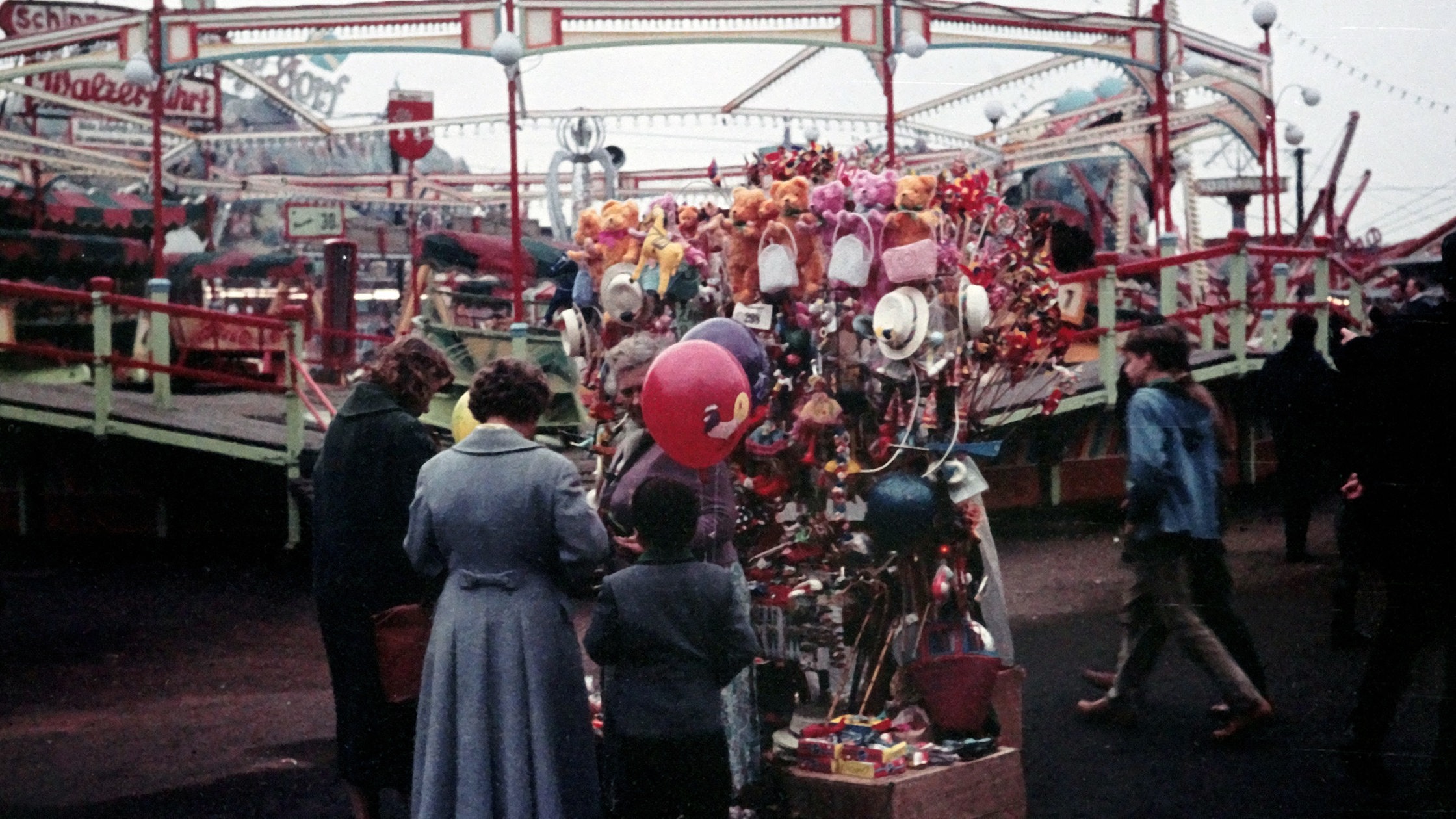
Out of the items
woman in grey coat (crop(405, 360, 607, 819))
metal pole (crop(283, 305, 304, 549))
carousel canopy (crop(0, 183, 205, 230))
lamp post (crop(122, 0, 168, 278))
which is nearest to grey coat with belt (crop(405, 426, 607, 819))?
woman in grey coat (crop(405, 360, 607, 819))

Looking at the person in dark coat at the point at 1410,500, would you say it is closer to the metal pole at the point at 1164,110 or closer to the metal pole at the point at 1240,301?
the metal pole at the point at 1240,301

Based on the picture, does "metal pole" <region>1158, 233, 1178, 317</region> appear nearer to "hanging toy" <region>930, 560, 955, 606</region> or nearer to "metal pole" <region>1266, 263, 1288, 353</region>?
"metal pole" <region>1266, 263, 1288, 353</region>

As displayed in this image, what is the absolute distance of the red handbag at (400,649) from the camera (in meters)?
4.68

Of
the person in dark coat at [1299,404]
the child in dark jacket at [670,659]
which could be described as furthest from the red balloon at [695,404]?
the person in dark coat at [1299,404]

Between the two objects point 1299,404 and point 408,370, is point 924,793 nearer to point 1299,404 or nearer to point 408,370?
point 408,370

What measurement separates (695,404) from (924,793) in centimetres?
146

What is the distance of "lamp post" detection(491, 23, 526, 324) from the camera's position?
41.4 feet

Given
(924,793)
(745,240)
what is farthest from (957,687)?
(745,240)

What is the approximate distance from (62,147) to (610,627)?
671 inches

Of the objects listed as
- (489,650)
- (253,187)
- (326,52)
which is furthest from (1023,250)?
(253,187)

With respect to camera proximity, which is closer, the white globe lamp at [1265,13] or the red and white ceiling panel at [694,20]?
the white globe lamp at [1265,13]

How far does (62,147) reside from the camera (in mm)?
18422

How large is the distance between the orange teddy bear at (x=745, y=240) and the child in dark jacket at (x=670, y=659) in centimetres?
158

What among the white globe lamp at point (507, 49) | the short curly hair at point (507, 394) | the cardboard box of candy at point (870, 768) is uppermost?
the white globe lamp at point (507, 49)
